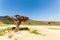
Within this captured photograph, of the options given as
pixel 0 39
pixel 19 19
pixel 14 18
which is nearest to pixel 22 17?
pixel 19 19

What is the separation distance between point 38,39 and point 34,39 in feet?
1.25

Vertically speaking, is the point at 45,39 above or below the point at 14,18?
below

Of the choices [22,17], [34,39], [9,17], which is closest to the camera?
[34,39]

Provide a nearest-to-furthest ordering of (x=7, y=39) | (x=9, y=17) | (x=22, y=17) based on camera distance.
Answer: (x=7, y=39), (x=22, y=17), (x=9, y=17)

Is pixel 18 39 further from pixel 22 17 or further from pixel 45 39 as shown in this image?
pixel 22 17

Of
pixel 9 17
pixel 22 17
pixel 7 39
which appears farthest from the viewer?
pixel 9 17

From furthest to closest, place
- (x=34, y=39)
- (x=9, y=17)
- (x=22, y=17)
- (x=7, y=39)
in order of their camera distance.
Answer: (x=9, y=17)
(x=22, y=17)
(x=7, y=39)
(x=34, y=39)

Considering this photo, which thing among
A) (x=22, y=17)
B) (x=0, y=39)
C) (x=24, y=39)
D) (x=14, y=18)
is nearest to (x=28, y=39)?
(x=24, y=39)

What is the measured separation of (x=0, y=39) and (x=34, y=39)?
12.0 feet

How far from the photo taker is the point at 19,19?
1881cm

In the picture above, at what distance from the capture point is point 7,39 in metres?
12.6

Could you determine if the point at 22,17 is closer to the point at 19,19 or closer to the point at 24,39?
the point at 19,19

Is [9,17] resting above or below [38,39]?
above

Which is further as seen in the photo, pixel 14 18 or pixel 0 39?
pixel 14 18
